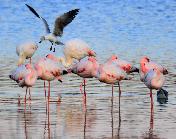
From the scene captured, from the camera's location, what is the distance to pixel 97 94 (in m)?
16.4

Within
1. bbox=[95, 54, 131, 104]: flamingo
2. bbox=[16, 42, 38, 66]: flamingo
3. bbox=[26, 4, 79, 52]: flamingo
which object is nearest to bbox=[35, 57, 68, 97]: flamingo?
bbox=[95, 54, 131, 104]: flamingo

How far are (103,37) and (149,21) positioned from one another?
6.94m

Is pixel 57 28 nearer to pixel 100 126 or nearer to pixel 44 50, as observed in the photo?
pixel 44 50

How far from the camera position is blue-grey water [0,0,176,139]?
41.8ft

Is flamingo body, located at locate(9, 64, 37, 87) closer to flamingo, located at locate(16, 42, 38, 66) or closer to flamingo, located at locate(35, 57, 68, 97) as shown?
flamingo, located at locate(35, 57, 68, 97)

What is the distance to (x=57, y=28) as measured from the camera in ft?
69.6

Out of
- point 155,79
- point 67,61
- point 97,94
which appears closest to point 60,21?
point 67,61

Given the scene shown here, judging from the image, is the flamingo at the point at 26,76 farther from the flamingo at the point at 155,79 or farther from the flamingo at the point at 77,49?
the flamingo at the point at 77,49

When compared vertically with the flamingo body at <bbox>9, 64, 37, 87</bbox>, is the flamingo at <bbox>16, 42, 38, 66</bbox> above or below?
above

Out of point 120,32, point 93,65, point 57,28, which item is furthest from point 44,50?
point 93,65

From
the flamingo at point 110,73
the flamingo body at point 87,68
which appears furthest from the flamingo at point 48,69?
the flamingo at point 110,73

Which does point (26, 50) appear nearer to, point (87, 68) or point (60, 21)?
point (60, 21)

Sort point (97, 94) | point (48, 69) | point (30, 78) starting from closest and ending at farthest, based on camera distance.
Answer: point (30, 78) → point (48, 69) → point (97, 94)

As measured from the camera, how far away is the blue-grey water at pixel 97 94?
41.8ft
